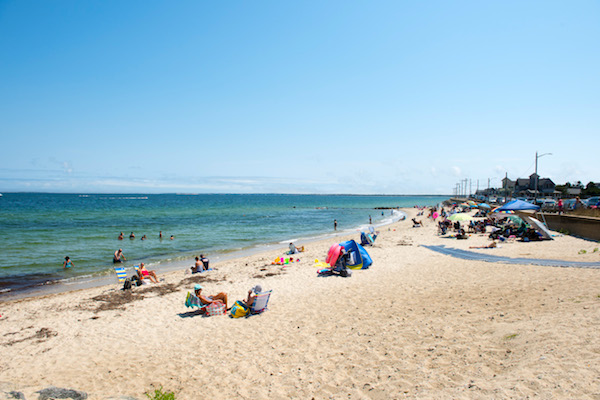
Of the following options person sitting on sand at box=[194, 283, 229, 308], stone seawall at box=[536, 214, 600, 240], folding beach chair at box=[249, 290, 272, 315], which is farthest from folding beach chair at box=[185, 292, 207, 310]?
stone seawall at box=[536, 214, 600, 240]

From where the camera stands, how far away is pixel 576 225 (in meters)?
20.9

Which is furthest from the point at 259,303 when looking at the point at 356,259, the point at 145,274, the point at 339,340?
the point at 145,274

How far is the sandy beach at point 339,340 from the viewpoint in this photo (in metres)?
5.23

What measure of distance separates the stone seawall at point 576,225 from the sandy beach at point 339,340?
10.4 meters

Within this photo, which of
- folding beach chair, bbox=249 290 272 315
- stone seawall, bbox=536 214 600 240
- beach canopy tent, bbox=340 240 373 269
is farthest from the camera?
stone seawall, bbox=536 214 600 240

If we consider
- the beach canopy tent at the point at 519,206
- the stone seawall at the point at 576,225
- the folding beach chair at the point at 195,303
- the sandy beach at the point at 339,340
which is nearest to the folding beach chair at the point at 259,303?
the sandy beach at the point at 339,340

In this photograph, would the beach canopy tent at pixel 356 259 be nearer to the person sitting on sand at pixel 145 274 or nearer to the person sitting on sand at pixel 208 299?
the person sitting on sand at pixel 208 299

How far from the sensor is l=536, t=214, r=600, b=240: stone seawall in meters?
18.7

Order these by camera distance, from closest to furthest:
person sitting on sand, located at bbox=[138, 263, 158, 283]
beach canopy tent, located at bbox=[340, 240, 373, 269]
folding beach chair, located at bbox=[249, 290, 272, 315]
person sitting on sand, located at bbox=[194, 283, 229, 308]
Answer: folding beach chair, located at bbox=[249, 290, 272, 315] < person sitting on sand, located at bbox=[194, 283, 229, 308] < person sitting on sand, located at bbox=[138, 263, 158, 283] < beach canopy tent, located at bbox=[340, 240, 373, 269]

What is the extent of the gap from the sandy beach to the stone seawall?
10.4 metres

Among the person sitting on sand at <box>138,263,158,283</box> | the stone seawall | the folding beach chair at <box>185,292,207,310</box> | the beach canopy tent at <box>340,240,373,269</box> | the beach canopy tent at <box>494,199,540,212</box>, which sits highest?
the beach canopy tent at <box>494,199,540,212</box>

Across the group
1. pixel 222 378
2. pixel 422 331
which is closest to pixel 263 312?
pixel 222 378

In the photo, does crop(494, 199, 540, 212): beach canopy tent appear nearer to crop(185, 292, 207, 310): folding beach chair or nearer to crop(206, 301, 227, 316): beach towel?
crop(206, 301, 227, 316): beach towel

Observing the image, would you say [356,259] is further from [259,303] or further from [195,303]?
[195,303]
